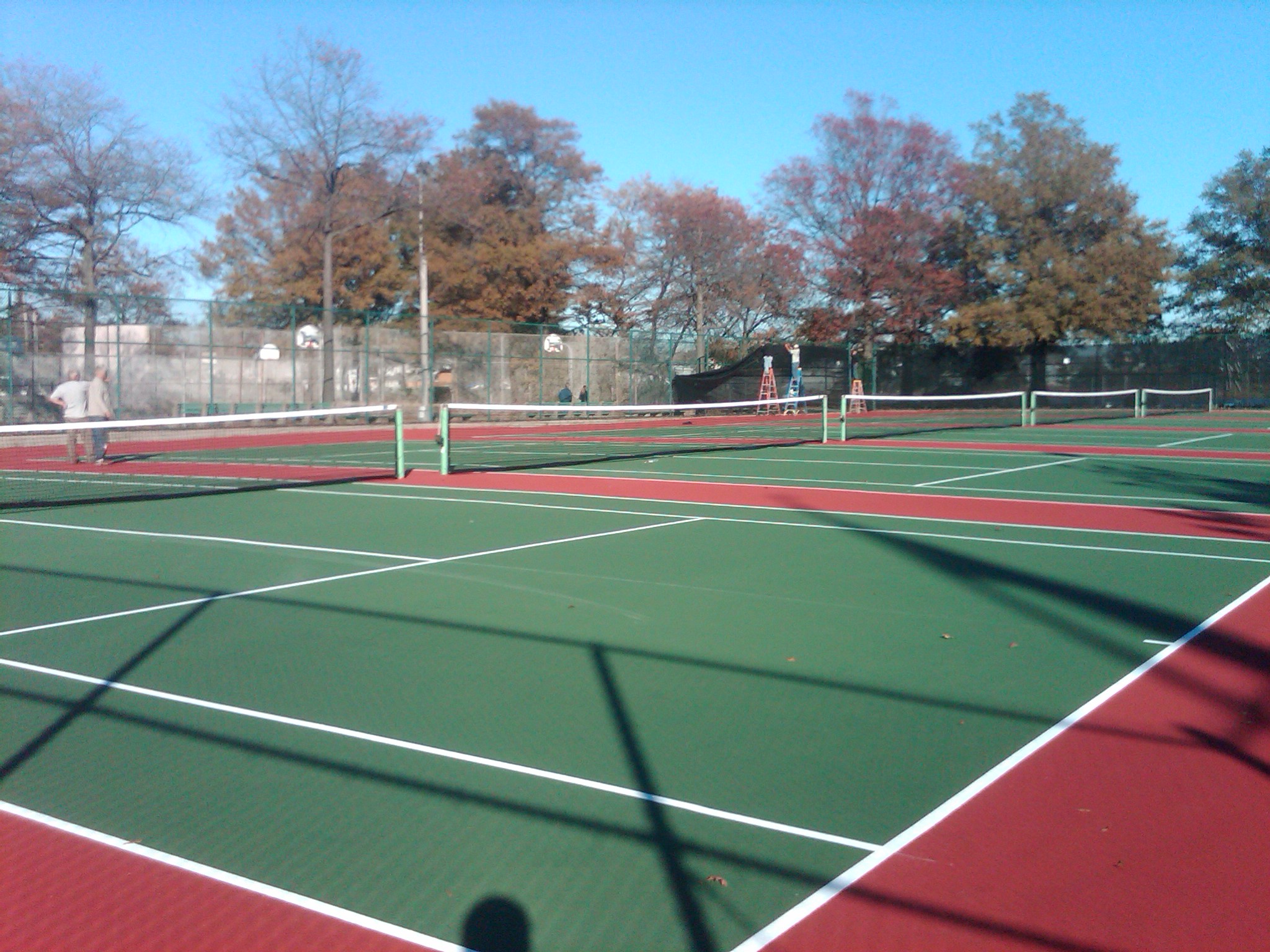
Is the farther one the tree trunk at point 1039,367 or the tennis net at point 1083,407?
the tree trunk at point 1039,367

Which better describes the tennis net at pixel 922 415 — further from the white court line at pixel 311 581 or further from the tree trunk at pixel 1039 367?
the white court line at pixel 311 581

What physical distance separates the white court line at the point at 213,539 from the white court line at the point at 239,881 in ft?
18.3

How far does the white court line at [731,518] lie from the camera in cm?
1110

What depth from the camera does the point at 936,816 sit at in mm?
4203

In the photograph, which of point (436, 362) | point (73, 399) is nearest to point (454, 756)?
point (73, 399)

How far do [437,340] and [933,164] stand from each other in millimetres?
25335

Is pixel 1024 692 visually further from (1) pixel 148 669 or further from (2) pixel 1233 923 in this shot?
(1) pixel 148 669

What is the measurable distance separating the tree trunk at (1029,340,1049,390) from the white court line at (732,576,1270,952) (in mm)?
44415

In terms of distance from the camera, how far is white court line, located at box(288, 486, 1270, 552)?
11102mm

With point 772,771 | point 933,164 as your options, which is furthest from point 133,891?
point 933,164

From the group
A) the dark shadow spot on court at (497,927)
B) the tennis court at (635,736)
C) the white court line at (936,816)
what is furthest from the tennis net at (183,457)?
the dark shadow spot on court at (497,927)

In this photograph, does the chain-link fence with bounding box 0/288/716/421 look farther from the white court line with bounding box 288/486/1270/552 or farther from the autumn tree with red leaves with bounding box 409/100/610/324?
the white court line with bounding box 288/486/1270/552

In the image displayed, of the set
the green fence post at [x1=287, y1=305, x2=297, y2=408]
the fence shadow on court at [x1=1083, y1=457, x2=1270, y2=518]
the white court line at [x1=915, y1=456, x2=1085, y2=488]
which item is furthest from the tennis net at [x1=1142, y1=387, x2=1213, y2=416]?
the green fence post at [x1=287, y1=305, x2=297, y2=408]

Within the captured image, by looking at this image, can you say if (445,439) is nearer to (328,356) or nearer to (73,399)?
(73,399)
